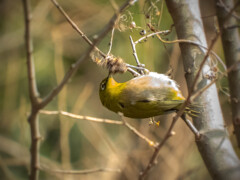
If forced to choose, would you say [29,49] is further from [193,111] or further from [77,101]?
[77,101]

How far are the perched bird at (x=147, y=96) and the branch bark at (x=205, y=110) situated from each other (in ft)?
1.36

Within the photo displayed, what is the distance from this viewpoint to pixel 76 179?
5.08 m

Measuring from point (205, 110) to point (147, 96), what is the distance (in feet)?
2.19

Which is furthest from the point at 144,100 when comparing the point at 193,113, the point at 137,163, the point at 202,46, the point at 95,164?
the point at 95,164

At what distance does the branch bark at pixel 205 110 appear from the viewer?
1.89 metres

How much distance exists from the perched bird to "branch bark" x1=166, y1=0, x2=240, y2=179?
1.36ft

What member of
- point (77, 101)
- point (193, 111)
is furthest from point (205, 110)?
point (77, 101)

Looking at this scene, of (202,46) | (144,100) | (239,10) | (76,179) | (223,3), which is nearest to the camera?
(223,3)

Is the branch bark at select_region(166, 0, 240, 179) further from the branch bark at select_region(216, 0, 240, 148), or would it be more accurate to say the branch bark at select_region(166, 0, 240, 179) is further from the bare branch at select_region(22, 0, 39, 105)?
the bare branch at select_region(22, 0, 39, 105)

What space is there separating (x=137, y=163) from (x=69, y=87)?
2.80 metres

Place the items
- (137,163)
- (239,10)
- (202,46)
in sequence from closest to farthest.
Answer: (202,46) → (239,10) → (137,163)

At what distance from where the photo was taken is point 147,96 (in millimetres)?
2619

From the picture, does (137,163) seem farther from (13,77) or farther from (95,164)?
(13,77)

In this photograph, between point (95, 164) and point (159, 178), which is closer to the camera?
point (159, 178)
